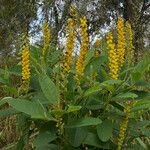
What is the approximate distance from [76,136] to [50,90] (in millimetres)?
273

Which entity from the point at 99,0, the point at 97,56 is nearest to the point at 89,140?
the point at 97,56

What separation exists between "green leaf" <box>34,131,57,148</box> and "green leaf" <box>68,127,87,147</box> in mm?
90

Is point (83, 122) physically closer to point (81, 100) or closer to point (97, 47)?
point (81, 100)

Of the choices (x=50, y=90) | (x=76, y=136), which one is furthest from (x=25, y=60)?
(x=76, y=136)

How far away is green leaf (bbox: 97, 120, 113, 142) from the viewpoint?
7.30 feet

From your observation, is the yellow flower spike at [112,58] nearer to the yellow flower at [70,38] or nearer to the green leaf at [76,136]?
the yellow flower at [70,38]

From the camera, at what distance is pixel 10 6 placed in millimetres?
10047

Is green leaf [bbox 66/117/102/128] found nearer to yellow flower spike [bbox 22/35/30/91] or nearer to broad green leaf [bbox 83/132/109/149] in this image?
broad green leaf [bbox 83/132/109/149]

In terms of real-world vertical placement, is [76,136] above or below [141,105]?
below

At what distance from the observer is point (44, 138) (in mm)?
2215

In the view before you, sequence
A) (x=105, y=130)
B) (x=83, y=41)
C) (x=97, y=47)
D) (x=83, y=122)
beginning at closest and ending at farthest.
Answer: (x=83, y=41), (x=83, y=122), (x=105, y=130), (x=97, y=47)

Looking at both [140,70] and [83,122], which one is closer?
[83,122]

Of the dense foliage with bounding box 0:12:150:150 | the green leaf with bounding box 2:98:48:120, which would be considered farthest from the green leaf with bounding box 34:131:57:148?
the green leaf with bounding box 2:98:48:120

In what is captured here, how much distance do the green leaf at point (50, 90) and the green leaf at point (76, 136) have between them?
0.24 meters
